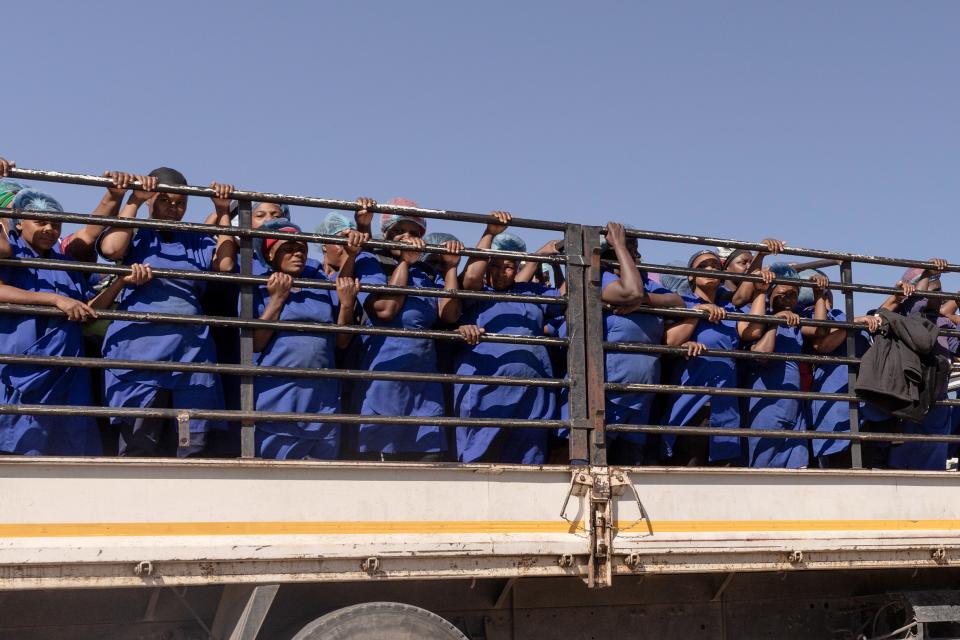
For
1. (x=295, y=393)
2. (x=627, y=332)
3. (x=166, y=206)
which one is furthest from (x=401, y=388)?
(x=166, y=206)

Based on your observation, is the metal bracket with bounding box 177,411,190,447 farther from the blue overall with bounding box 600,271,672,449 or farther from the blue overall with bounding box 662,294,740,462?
the blue overall with bounding box 662,294,740,462

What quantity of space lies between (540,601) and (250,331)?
1.73 meters

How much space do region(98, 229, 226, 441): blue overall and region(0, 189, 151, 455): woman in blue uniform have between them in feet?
0.33

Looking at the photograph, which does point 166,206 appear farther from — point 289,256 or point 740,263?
point 740,263

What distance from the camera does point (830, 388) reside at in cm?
600

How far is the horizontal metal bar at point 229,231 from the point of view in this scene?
429cm

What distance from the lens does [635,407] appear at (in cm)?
542

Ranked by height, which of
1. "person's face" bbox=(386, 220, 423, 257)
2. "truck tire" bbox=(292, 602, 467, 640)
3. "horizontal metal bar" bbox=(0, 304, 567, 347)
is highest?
"person's face" bbox=(386, 220, 423, 257)

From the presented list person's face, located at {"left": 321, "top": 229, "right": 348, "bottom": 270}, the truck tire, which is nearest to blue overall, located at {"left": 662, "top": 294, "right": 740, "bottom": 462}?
the truck tire

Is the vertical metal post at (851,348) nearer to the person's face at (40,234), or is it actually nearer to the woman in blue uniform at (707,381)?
the woman in blue uniform at (707,381)

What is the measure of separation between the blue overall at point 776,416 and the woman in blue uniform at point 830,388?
0.08 m

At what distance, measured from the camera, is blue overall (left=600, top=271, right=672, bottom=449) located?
5.39 m

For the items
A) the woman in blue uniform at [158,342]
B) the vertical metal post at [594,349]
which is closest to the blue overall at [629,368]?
the vertical metal post at [594,349]

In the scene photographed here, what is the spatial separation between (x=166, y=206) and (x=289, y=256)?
550 mm
